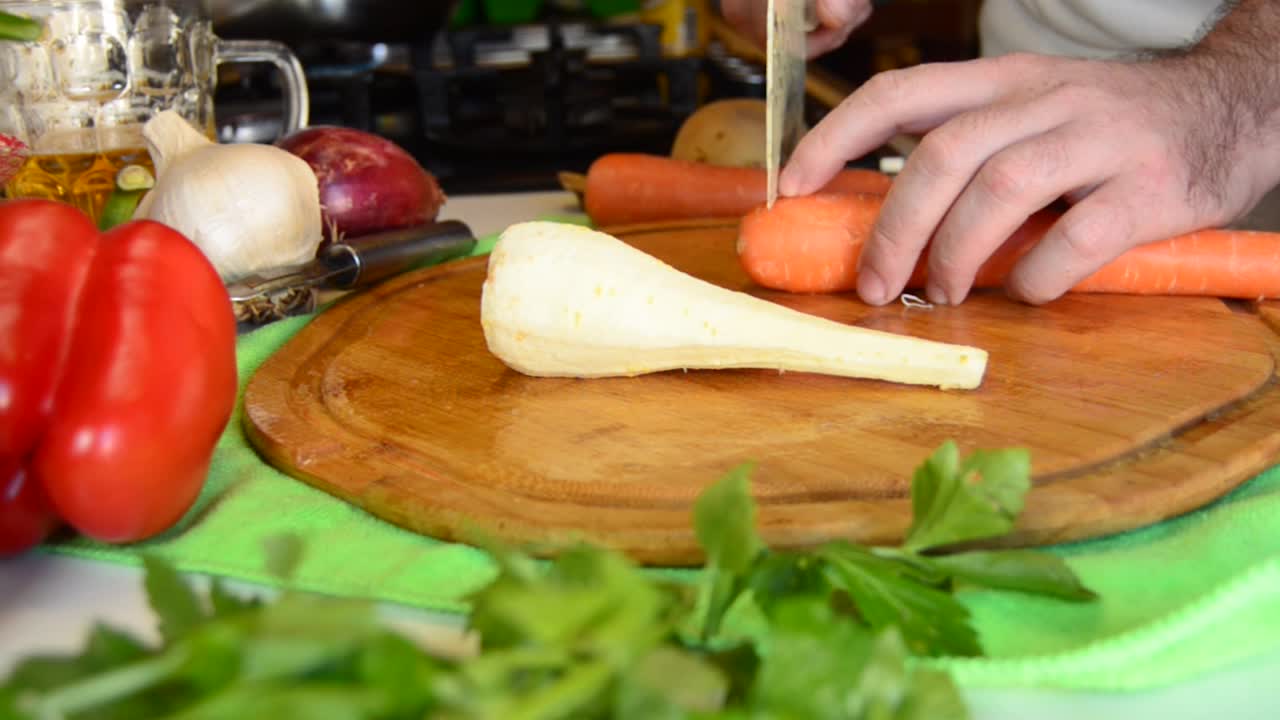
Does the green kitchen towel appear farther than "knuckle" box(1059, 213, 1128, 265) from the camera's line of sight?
No

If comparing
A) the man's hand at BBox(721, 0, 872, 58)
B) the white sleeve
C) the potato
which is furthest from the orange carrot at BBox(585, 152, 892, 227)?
the white sleeve

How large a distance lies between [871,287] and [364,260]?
1.92ft

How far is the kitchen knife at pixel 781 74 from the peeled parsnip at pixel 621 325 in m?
0.27

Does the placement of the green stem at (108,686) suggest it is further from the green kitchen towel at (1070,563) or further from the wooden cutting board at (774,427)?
the wooden cutting board at (774,427)

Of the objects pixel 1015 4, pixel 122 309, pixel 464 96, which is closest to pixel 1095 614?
pixel 122 309

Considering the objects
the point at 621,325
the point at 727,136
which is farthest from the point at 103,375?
the point at 727,136

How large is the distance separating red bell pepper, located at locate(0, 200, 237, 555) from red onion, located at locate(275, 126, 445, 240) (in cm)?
66

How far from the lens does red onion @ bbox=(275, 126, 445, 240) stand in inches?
57.0

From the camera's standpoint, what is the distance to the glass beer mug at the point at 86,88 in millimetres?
1311

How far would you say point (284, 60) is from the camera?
1.67 metres

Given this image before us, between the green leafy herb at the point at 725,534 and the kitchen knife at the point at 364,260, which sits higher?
the green leafy herb at the point at 725,534

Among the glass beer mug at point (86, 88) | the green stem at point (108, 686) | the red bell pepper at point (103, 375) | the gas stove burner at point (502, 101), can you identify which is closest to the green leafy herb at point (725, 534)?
the green stem at point (108, 686)

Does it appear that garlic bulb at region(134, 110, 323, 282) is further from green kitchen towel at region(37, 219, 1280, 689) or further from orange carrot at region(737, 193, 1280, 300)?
orange carrot at region(737, 193, 1280, 300)

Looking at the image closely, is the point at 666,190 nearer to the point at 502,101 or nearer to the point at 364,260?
the point at 364,260
